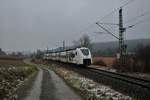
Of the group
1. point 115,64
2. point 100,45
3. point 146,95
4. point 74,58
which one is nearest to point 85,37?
point 100,45

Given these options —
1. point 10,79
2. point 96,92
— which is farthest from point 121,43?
point 96,92

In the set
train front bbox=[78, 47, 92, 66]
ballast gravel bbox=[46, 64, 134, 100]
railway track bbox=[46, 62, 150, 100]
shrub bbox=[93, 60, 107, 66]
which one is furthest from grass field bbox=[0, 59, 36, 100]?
shrub bbox=[93, 60, 107, 66]

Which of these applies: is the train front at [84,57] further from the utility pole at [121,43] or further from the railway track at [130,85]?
the railway track at [130,85]

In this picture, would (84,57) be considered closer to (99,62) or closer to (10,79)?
(99,62)

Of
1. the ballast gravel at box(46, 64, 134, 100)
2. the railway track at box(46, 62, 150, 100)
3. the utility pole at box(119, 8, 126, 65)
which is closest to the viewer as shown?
the ballast gravel at box(46, 64, 134, 100)

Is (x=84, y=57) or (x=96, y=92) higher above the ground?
(x=84, y=57)

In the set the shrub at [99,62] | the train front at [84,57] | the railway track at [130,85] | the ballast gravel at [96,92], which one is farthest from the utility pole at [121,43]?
the shrub at [99,62]

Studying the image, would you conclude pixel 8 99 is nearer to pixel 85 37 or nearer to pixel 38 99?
pixel 38 99

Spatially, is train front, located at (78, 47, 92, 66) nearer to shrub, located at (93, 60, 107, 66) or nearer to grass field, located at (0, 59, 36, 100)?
shrub, located at (93, 60, 107, 66)

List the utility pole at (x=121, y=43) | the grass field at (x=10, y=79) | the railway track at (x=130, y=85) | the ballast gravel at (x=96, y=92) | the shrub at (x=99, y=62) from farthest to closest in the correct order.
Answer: the shrub at (x=99, y=62) < the utility pole at (x=121, y=43) < the grass field at (x=10, y=79) < the railway track at (x=130, y=85) < the ballast gravel at (x=96, y=92)

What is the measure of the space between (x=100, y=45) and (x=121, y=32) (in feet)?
447

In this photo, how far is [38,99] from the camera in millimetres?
12773

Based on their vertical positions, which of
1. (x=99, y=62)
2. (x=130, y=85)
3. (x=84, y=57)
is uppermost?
(x=84, y=57)

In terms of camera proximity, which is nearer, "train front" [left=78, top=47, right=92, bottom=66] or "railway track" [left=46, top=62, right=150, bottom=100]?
"railway track" [left=46, top=62, right=150, bottom=100]
